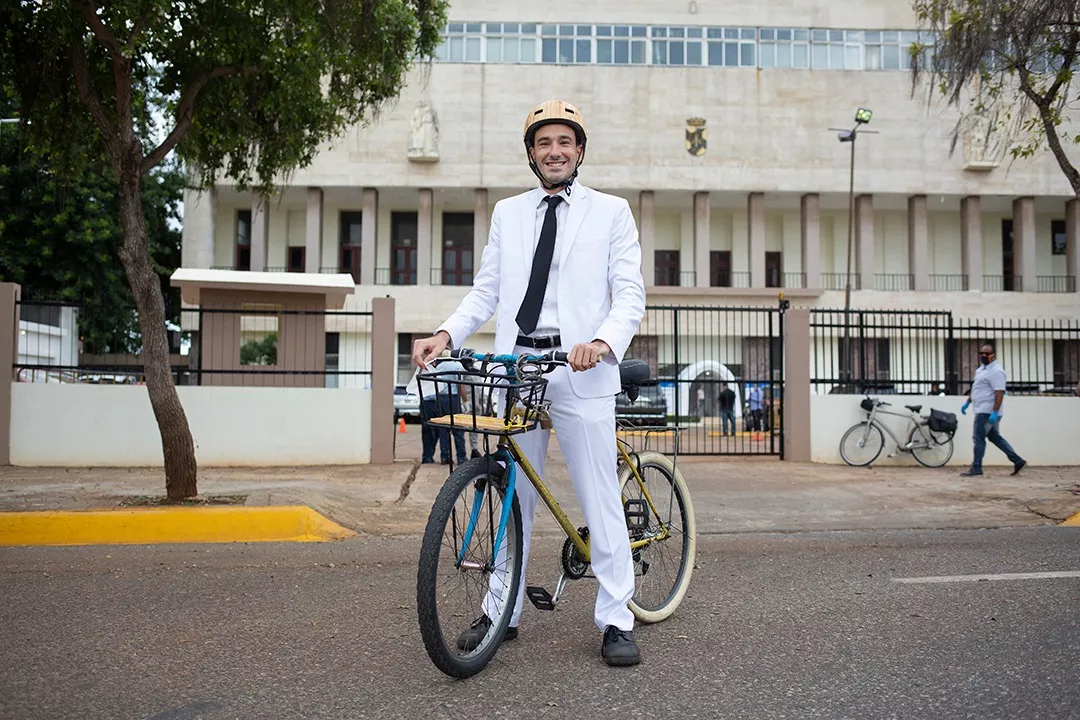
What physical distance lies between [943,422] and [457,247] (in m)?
32.1

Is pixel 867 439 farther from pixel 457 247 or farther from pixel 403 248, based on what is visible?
pixel 403 248

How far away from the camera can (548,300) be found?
11.9 feet

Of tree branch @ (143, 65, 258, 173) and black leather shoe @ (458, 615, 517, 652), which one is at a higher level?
tree branch @ (143, 65, 258, 173)

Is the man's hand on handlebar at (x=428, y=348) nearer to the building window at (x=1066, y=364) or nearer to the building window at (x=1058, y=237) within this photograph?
the building window at (x=1066, y=364)

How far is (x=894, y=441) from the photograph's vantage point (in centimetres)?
1380

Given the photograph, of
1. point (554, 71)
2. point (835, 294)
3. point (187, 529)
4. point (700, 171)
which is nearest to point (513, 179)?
point (554, 71)

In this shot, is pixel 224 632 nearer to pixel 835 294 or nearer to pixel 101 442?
pixel 101 442

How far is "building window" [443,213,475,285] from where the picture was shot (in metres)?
43.0

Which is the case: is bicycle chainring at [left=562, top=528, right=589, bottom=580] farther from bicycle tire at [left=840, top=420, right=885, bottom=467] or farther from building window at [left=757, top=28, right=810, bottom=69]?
building window at [left=757, top=28, right=810, bottom=69]

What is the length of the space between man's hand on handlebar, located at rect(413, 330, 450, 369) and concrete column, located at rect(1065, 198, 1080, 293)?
4424 centimetres

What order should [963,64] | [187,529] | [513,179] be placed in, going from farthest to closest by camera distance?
[513,179], [963,64], [187,529]

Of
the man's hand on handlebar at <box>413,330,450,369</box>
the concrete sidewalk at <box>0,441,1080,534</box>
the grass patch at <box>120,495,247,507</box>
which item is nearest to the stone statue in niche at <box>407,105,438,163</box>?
the concrete sidewalk at <box>0,441,1080,534</box>

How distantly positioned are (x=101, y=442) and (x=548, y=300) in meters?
9.84

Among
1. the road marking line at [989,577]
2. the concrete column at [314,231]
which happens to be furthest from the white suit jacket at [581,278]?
the concrete column at [314,231]
